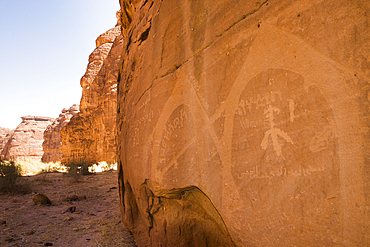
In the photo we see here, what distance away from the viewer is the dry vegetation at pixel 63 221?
255 centimetres

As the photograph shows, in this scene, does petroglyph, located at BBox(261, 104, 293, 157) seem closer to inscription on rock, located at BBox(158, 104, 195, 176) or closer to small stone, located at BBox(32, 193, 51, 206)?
inscription on rock, located at BBox(158, 104, 195, 176)

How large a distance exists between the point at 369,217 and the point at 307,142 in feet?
1.23

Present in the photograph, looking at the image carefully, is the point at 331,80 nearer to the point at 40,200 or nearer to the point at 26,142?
the point at 40,200

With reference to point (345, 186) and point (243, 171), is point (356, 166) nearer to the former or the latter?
point (345, 186)

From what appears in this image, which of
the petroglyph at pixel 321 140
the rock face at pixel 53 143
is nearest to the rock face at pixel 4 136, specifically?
the rock face at pixel 53 143

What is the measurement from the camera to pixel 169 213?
1955mm

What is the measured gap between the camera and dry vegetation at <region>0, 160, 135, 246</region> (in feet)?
8.36

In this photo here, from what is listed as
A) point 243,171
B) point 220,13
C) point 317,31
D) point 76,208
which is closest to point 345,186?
point 243,171

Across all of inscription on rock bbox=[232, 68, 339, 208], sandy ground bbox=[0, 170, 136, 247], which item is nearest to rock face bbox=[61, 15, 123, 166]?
sandy ground bbox=[0, 170, 136, 247]

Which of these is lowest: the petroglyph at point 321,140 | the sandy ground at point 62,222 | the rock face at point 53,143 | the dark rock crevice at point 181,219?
the sandy ground at point 62,222

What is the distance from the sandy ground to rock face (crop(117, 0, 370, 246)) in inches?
40.3

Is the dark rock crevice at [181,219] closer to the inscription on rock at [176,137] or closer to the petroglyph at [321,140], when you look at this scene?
the inscription on rock at [176,137]

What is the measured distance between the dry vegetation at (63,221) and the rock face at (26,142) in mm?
28089

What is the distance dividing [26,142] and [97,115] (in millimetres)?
22622
